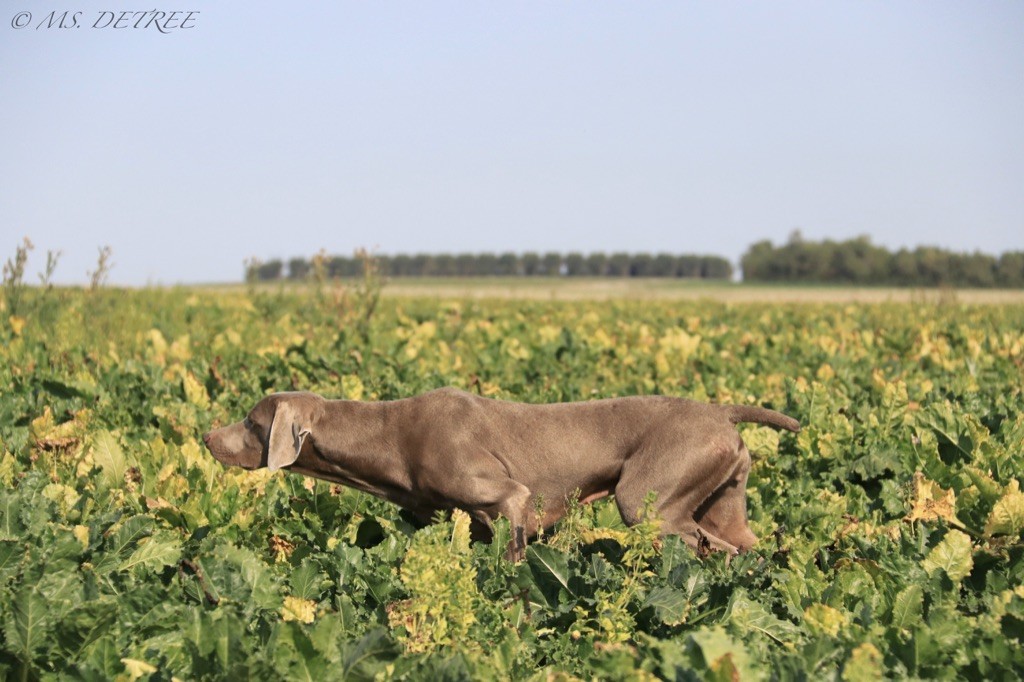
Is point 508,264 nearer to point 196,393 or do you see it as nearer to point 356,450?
point 196,393

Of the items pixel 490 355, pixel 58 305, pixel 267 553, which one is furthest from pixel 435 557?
pixel 58 305

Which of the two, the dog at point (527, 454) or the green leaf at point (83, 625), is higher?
the dog at point (527, 454)

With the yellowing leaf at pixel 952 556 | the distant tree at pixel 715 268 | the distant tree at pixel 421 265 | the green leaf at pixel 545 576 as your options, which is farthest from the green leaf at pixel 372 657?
the distant tree at pixel 715 268

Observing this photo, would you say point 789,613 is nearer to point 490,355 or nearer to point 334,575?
point 334,575

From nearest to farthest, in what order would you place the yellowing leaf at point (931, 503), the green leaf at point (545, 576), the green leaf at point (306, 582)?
the green leaf at point (306, 582) < the green leaf at point (545, 576) < the yellowing leaf at point (931, 503)

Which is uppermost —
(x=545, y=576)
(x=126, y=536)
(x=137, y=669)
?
(x=126, y=536)

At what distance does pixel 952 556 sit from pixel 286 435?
3.42m

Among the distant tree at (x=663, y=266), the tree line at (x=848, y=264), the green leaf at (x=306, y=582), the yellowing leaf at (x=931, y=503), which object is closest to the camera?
the green leaf at (x=306, y=582)

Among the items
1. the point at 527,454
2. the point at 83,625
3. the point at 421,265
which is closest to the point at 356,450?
the point at 527,454

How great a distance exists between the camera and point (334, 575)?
463cm

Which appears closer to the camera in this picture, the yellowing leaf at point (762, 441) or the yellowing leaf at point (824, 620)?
the yellowing leaf at point (824, 620)

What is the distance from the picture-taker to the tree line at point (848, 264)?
224 feet

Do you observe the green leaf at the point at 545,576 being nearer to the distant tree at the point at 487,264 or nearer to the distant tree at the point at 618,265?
the distant tree at the point at 487,264

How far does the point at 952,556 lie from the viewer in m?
4.58
